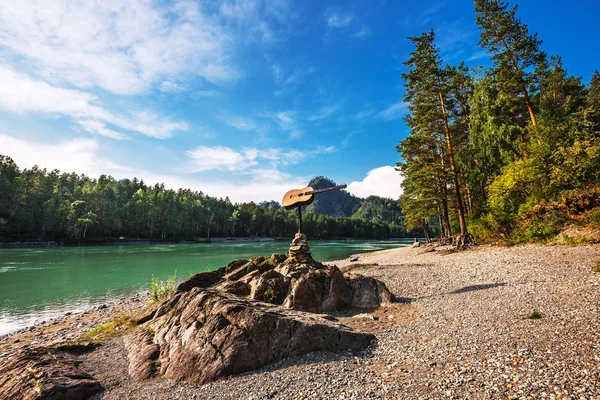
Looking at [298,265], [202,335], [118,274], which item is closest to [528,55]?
[298,265]

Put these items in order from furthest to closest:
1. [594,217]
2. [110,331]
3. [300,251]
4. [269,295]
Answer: [594,217] < [300,251] < [269,295] < [110,331]

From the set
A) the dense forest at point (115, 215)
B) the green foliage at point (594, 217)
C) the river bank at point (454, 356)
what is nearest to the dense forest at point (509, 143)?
the green foliage at point (594, 217)

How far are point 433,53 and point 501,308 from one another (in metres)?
25.0

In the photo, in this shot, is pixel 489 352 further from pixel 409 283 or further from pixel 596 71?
pixel 596 71

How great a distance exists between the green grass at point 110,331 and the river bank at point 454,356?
0.63m

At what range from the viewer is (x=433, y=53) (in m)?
26.0

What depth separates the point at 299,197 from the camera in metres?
15.1

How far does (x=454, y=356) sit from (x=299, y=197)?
10284 millimetres

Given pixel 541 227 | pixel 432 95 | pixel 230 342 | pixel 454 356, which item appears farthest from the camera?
pixel 432 95

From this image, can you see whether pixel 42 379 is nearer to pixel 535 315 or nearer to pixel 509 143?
pixel 535 315

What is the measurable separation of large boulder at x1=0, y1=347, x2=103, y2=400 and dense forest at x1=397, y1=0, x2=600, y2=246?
2555 cm

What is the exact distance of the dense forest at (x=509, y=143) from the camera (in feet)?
63.9

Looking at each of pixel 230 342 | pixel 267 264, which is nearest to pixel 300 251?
pixel 267 264

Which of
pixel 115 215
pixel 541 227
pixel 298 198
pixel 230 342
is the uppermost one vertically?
pixel 115 215
